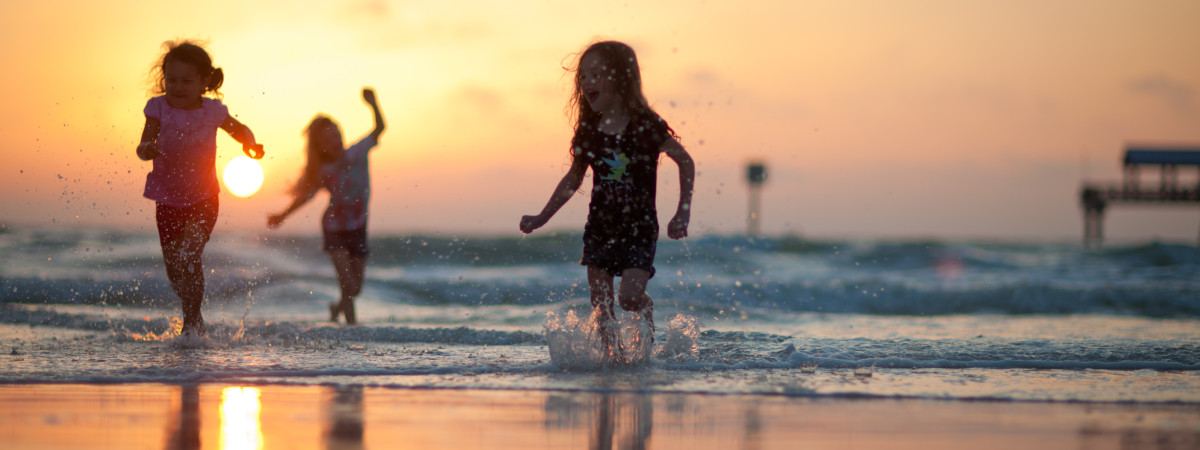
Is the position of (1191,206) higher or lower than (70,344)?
higher

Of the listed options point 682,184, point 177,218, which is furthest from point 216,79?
point 682,184

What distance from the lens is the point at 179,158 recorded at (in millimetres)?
4410

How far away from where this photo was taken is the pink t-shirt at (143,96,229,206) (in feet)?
14.4

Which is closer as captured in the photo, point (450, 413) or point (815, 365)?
point (450, 413)

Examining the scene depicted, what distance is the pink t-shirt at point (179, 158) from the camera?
4395 mm

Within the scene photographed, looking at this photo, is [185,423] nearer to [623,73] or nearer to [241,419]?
[241,419]

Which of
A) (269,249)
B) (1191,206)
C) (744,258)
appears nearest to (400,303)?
(269,249)

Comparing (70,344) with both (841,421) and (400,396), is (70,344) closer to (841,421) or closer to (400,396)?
(400,396)

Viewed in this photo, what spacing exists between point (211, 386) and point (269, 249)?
13223 mm

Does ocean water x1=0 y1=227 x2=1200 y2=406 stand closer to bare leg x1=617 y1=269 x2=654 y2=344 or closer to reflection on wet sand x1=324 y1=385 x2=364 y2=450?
bare leg x1=617 y1=269 x2=654 y2=344

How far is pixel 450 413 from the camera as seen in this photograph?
8.77ft

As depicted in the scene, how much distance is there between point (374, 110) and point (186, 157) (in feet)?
6.88

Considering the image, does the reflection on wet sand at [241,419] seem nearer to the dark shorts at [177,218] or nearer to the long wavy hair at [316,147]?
the dark shorts at [177,218]

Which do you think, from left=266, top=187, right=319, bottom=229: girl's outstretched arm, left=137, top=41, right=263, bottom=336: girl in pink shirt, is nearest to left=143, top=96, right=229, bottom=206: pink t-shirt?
left=137, top=41, right=263, bottom=336: girl in pink shirt
